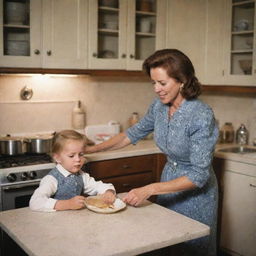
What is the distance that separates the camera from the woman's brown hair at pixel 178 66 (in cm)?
216

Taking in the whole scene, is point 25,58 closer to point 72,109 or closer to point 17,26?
point 17,26

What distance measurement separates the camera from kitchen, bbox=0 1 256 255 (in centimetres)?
342

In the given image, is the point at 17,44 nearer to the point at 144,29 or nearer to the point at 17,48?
the point at 17,48

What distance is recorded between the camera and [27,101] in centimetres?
347

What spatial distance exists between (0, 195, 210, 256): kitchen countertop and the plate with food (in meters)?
0.02

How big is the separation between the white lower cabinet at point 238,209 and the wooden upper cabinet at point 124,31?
1165 millimetres

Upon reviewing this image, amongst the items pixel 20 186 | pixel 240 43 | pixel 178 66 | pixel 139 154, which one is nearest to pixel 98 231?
pixel 178 66

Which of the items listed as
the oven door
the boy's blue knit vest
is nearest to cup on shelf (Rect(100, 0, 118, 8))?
the oven door

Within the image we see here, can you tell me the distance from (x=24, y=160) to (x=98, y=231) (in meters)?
1.46

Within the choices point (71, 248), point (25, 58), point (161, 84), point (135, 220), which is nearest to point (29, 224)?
point (71, 248)

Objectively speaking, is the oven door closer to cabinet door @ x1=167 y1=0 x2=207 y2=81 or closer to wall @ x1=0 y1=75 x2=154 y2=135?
wall @ x1=0 y1=75 x2=154 y2=135

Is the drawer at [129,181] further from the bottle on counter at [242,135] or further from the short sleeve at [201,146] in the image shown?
the short sleeve at [201,146]

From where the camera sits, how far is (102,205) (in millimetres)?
1965

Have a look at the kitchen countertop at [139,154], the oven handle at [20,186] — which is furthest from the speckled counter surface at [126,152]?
the oven handle at [20,186]
